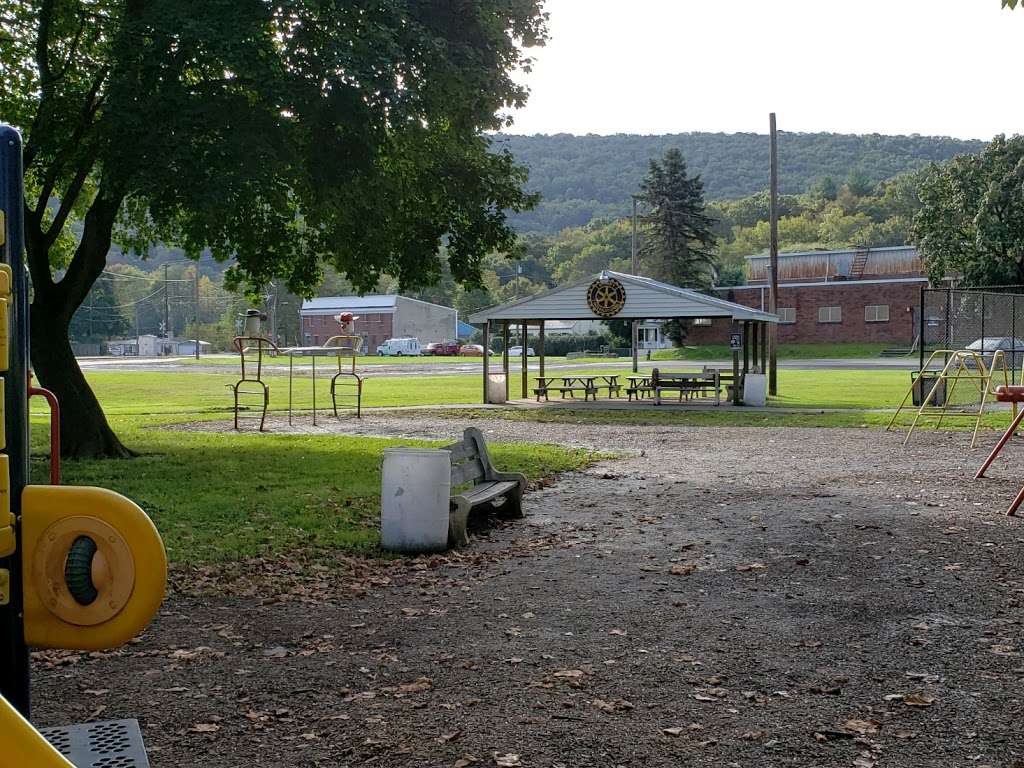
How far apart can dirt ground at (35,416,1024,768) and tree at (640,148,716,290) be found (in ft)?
A: 219

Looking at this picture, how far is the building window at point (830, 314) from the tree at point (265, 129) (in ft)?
174

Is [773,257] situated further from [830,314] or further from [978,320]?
[830,314]

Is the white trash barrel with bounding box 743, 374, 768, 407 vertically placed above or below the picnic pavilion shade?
below

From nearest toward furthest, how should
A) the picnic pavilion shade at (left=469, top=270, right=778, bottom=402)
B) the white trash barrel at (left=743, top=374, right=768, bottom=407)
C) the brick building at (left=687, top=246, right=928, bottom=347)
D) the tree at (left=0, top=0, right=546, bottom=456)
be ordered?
the tree at (left=0, top=0, right=546, bottom=456) → the white trash barrel at (left=743, top=374, right=768, bottom=407) → the picnic pavilion shade at (left=469, top=270, right=778, bottom=402) → the brick building at (left=687, top=246, right=928, bottom=347)

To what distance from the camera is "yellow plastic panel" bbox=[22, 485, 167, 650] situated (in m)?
2.66

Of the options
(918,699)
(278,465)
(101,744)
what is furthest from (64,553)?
(278,465)

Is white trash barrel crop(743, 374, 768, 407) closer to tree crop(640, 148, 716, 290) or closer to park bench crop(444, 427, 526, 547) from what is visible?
park bench crop(444, 427, 526, 547)

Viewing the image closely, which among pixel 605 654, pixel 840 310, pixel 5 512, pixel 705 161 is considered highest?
pixel 705 161

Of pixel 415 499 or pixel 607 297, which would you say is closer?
pixel 415 499

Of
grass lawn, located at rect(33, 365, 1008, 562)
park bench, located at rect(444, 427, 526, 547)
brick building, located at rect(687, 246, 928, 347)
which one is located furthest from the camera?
brick building, located at rect(687, 246, 928, 347)

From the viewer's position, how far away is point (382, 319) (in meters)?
114

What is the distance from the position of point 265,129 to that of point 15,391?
10.7 metres

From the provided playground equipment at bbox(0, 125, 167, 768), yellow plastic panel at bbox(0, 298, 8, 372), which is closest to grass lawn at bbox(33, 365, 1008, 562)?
playground equipment at bbox(0, 125, 167, 768)

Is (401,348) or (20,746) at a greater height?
(401,348)
